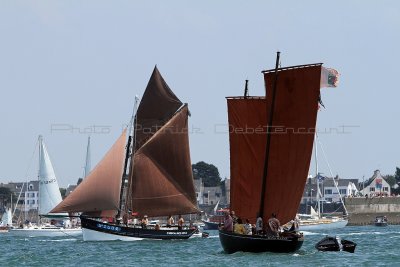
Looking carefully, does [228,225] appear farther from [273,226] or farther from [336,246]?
[336,246]

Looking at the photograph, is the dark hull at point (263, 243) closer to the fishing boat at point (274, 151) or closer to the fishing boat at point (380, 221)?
the fishing boat at point (274, 151)

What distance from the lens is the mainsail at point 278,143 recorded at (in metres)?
62.3

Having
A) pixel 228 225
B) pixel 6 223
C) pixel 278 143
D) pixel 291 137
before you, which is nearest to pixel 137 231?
pixel 228 225

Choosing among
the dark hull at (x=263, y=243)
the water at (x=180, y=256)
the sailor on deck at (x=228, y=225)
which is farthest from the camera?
the sailor on deck at (x=228, y=225)

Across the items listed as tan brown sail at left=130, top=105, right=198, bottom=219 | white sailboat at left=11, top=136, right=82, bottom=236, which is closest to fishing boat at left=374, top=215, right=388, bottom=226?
white sailboat at left=11, top=136, right=82, bottom=236

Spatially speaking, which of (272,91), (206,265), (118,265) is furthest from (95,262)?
(272,91)

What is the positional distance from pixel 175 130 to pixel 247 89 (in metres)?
23.4

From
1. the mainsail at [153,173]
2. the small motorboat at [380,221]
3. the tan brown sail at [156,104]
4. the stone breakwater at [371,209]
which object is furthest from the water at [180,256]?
the stone breakwater at [371,209]

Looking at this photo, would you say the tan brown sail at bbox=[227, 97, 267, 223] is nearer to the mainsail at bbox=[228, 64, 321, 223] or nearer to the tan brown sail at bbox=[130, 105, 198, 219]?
the mainsail at bbox=[228, 64, 321, 223]

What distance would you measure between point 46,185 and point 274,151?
3099 inches

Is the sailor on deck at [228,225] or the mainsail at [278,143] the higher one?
the mainsail at [278,143]

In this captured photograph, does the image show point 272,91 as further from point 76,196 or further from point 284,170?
point 76,196

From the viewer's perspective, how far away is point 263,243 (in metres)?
61.2

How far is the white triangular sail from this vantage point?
137 metres
